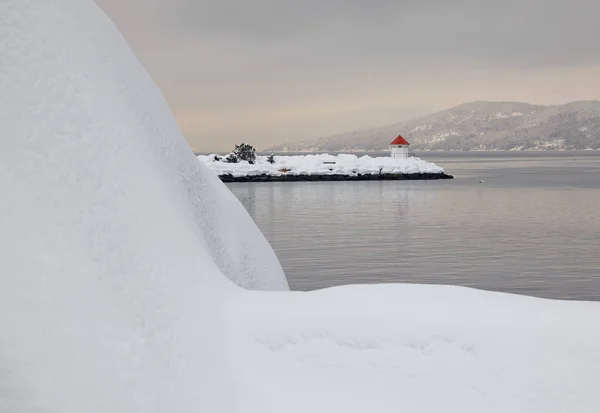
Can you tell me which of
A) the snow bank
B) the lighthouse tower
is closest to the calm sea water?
the snow bank

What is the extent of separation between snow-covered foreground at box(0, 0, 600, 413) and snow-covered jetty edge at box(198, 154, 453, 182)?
102468 mm

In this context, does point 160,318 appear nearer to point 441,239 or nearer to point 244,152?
point 441,239

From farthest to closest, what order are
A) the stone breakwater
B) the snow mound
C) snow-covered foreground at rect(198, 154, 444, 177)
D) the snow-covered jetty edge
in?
1. snow-covered foreground at rect(198, 154, 444, 177)
2. the snow-covered jetty edge
3. the stone breakwater
4. the snow mound

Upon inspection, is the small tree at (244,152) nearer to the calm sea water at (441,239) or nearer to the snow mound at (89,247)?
the calm sea water at (441,239)

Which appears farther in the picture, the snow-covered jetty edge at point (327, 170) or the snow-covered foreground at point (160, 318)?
the snow-covered jetty edge at point (327, 170)

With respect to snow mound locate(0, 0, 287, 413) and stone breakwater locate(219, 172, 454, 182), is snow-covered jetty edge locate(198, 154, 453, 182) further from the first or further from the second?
snow mound locate(0, 0, 287, 413)

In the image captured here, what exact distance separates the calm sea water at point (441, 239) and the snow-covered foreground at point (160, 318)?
19356 millimetres

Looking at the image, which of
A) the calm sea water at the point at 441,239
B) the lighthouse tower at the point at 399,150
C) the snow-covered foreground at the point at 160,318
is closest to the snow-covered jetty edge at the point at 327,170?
the lighthouse tower at the point at 399,150

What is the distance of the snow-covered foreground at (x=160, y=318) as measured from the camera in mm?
6262

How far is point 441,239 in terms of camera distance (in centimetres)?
4244

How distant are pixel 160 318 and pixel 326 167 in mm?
108140

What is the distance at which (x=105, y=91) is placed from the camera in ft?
24.8

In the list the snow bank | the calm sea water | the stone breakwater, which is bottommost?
the calm sea water

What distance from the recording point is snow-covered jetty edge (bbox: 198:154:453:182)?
112 m
